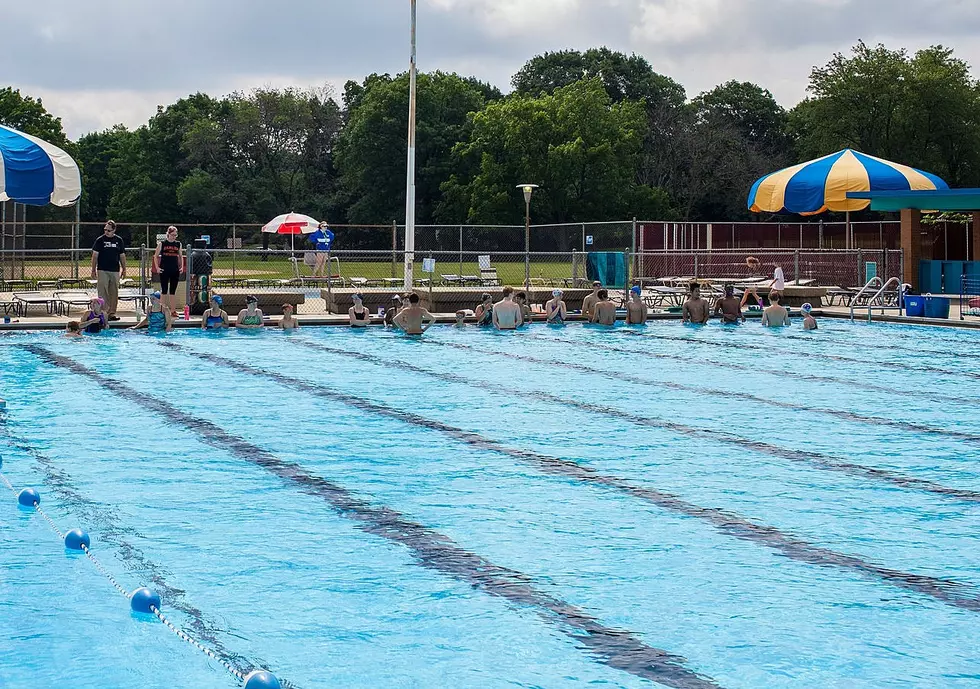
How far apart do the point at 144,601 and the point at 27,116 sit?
72.4 metres

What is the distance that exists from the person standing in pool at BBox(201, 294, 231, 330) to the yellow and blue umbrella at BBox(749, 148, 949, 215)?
528 inches

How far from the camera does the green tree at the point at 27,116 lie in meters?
71.8

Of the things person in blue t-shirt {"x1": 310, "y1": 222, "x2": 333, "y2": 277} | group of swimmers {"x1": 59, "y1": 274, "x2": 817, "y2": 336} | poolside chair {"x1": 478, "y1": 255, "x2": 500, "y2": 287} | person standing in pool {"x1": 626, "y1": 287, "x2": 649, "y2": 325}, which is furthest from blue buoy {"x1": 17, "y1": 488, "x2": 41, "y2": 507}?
poolside chair {"x1": 478, "y1": 255, "x2": 500, "y2": 287}

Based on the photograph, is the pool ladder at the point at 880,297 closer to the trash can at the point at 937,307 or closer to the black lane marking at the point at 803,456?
the trash can at the point at 937,307

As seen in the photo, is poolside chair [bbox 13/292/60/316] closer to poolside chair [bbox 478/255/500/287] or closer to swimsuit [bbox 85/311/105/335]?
swimsuit [bbox 85/311/105/335]

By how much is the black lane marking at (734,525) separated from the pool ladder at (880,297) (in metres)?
16.8

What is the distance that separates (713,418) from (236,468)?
5586 mm

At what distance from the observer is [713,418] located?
13664 mm

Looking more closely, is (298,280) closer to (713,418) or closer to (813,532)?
(713,418)

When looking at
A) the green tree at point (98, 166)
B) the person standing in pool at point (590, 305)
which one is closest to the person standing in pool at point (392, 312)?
the person standing in pool at point (590, 305)

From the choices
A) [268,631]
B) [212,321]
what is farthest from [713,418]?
[212,321]

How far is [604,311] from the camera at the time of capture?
25344 mm

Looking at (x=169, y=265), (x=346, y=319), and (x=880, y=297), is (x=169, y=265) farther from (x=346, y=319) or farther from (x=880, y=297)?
(x=880, y=297)

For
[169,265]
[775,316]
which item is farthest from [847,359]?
[169,265]
